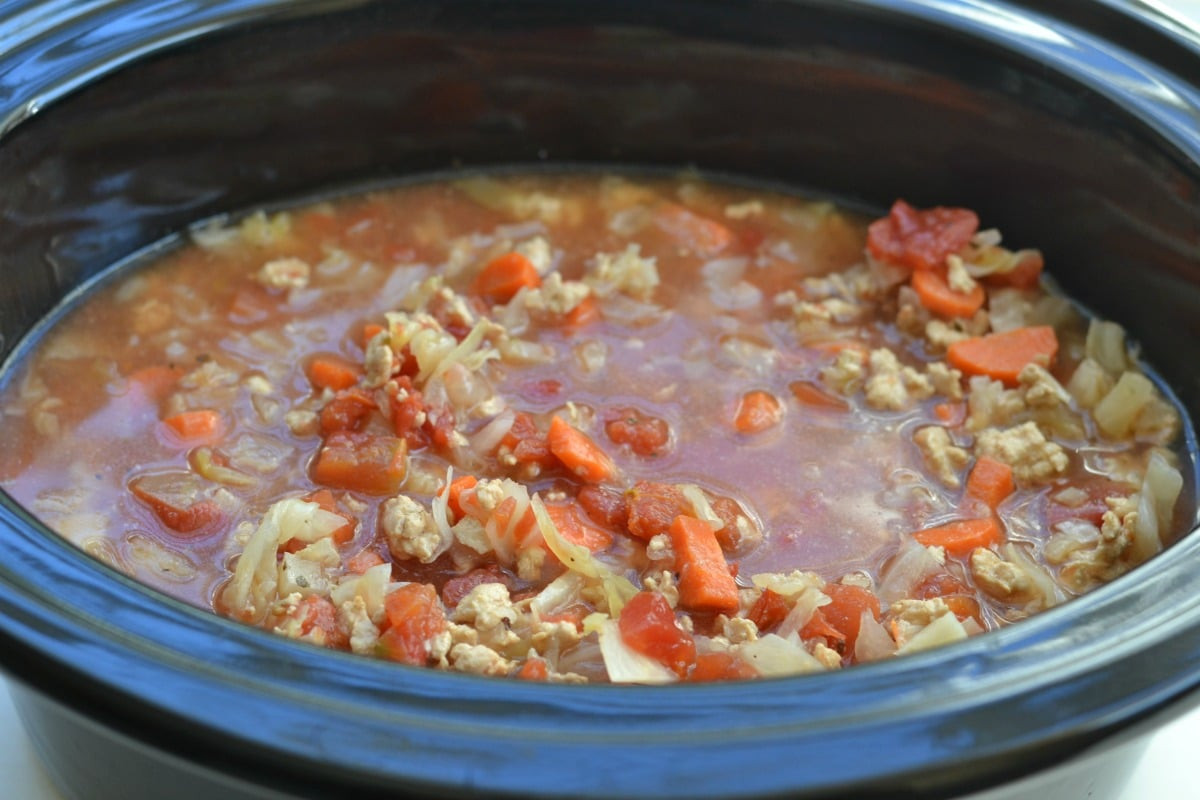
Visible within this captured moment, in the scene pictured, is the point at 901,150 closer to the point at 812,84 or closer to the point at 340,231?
the point at 812,84

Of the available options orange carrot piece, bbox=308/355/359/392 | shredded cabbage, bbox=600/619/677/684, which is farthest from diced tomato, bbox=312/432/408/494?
shredded cabbage, bbox=600/619/677/684

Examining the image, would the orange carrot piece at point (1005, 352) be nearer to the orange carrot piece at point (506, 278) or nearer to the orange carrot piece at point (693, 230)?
the orange carrot piece at point (693, 230)

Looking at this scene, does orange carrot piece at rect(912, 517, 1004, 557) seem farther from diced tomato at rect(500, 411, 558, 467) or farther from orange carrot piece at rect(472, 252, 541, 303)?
orange carrot piece at rect(472, 252, 541, 303)

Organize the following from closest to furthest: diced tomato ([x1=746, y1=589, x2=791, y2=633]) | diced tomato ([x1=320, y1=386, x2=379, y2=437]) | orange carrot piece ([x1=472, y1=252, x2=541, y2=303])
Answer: diced tomato ([x1=746, y1=589, x2=791, y2=633]) < diced tomato ([x1=320, y1=386, x2=379, y2=437]) < orange carrot piece ([x1=472, y1=252, x2=541, y2=303])

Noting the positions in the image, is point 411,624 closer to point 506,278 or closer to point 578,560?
point 578,560

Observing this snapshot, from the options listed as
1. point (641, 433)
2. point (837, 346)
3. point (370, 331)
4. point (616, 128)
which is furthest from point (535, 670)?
point (616, 128)

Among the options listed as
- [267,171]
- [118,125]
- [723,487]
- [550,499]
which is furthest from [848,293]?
[118,125]

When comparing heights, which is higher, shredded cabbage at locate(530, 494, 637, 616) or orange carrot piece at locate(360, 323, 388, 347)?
orange carrot piece at locate(360, 323, 388, 347)
